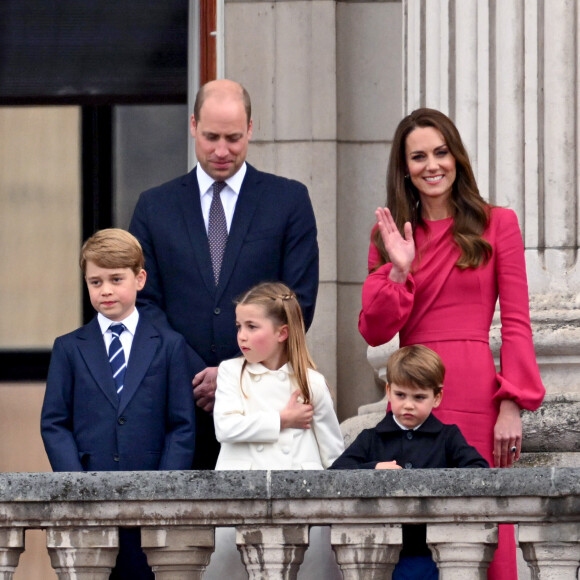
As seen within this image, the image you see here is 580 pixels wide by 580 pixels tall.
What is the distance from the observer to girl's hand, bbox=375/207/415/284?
5301mm

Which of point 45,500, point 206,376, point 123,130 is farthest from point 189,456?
point 123,130

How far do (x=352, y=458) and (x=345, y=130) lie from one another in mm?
4056

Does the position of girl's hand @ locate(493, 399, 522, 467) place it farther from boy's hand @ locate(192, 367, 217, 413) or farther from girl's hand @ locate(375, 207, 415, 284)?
boy's hand @ locate(192, 367, 217, 413)

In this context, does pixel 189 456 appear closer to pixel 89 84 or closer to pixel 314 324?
pixel 314 324

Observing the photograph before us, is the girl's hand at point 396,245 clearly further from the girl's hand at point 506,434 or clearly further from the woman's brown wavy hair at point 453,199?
the girl's hand at point 506,434

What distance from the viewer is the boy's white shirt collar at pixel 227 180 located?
5988 millimetres

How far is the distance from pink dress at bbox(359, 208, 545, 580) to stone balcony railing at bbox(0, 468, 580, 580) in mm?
840

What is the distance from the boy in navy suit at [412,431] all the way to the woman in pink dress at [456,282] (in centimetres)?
17

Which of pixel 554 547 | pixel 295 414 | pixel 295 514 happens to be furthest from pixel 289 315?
pixel 554 547

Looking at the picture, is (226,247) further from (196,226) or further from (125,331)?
(125,331)

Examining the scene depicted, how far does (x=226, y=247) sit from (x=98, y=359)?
0.66 metres

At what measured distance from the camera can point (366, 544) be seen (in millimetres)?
4621

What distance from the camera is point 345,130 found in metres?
8.98

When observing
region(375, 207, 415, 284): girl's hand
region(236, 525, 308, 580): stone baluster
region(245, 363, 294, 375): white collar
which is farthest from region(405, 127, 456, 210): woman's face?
region(236, 525, 308, 580): stone baluster
